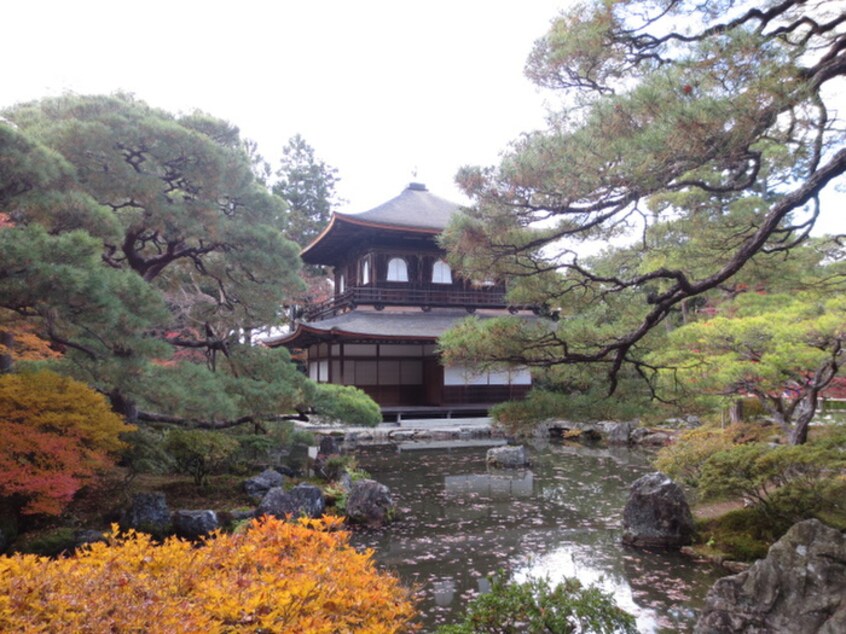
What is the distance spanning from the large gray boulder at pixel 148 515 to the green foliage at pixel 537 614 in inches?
195

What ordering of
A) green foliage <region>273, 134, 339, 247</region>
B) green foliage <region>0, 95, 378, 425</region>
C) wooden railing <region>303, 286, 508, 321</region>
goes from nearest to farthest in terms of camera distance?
green foliage <region>0, 95, 378, 425</region> → wooden railing <region>303, 286, 508, 321</region> → green foliage <region>273, 134, 339, 247</region>

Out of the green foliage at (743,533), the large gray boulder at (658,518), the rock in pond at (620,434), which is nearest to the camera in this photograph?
the green foliage at (743,533)

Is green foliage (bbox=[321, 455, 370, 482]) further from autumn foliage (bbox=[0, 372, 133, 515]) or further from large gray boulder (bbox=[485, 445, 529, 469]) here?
autumn foliage (bbox=[0, 372, 133, 515])

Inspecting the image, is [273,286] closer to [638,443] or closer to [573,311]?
[573,311]

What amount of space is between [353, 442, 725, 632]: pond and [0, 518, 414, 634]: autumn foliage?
86.1 inches

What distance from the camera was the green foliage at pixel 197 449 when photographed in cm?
853

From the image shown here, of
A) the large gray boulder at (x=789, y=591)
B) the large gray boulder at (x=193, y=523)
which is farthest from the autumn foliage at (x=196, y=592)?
the large gray boulder at (x=193, y=523)

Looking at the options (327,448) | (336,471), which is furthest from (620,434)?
(336,471)

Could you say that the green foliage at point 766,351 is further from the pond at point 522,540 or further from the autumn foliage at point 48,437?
the autumn foliage at point 48,437

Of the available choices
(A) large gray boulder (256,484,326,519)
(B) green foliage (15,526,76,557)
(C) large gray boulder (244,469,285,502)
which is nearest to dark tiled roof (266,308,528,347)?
(C) large gray boulder (244,469,285,502)

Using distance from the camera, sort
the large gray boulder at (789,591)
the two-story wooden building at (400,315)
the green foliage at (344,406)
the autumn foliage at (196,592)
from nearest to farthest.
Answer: the autumn foliage at (196,592) < the large gray boulder at (789,591) < the green foliage at (344,406) < the two-story wooden building at (400,315)

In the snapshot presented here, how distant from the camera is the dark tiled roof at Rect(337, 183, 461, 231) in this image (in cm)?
1989

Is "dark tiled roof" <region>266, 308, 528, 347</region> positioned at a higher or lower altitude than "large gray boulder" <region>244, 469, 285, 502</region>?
higher

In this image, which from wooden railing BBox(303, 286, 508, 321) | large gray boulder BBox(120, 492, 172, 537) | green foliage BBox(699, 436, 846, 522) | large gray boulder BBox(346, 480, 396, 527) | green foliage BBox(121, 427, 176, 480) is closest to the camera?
green foliage BBox(699, 436, 846, 522)
